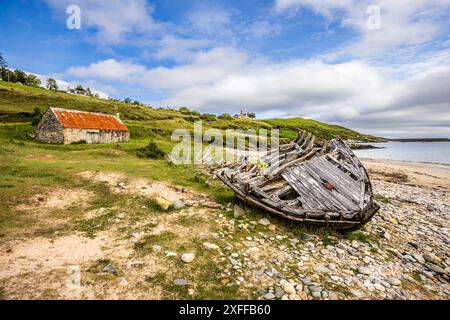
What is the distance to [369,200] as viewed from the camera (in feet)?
30.9

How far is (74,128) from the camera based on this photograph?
108ft

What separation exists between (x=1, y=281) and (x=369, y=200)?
37.4ft

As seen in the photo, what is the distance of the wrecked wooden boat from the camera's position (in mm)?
8406

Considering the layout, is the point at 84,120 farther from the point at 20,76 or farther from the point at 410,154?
the point at 20,76

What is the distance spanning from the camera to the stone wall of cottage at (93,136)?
107 ft

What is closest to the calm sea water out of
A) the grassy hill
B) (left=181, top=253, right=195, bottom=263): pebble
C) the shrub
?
the shrub

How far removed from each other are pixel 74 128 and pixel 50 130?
2914 millimetres

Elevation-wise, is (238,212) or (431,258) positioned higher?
(238,212)

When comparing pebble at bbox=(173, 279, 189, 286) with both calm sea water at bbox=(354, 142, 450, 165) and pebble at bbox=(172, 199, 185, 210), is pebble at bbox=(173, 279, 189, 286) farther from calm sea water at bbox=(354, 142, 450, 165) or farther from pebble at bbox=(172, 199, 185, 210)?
calm sea water at bbox=(354, 142, 450, 165)

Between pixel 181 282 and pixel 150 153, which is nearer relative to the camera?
pixel 181 282

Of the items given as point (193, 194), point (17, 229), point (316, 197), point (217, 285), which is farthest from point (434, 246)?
point (17, 229)

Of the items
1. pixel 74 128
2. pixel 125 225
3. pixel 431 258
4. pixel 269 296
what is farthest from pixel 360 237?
pixel 74 128

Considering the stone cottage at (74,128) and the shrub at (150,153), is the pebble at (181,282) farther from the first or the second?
the stone cottage at (74,128)
